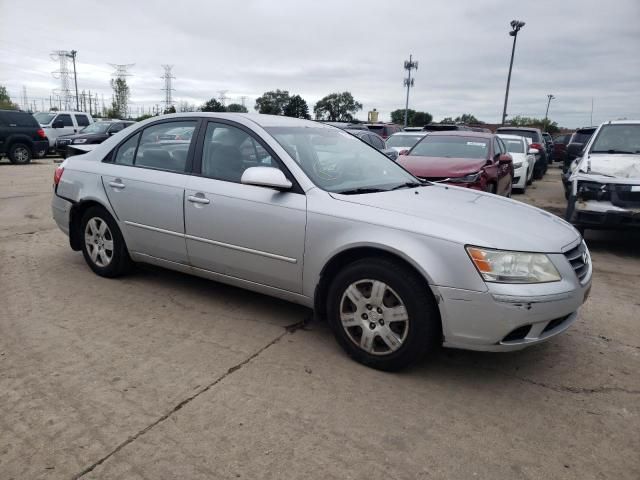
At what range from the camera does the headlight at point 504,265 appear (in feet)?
9.23

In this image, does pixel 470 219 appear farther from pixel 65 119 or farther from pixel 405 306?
pixel 65 119

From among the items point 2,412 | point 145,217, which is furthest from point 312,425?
point 145,217

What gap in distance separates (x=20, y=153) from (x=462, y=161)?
14647 millimetres

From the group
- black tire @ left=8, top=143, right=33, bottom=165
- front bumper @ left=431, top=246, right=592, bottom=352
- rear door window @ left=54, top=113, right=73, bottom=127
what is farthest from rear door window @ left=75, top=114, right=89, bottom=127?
front bumper @ left=431, top=246, right=592, bottom=352

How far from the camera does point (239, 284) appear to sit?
385 cm

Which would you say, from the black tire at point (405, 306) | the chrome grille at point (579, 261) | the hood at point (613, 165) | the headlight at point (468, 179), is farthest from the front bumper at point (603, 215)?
the black tire at point (405, 306)

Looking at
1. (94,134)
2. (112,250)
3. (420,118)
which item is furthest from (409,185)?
(420,118)

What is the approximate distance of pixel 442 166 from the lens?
779 centimetres

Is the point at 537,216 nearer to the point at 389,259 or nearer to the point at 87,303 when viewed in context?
the point at 389,259

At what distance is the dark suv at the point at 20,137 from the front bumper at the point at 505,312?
17.1 m

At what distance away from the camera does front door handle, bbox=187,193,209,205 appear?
12.6 feet

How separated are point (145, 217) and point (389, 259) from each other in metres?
2.27

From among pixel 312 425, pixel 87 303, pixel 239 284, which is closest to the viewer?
pixel 312 425

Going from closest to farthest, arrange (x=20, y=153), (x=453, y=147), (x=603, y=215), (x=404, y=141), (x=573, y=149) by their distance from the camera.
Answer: (x=603, y=215) < (x=453, y=147) < (x=573, y=149) < (x=404, y=141) < (x=20, y=153)
